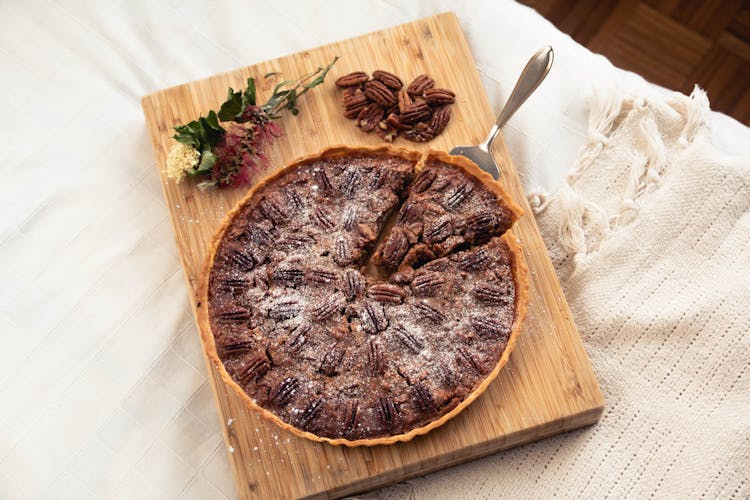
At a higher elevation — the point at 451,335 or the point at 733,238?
the point at 733,238

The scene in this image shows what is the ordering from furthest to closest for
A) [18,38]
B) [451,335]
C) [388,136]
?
[18,38] → [388,136] → [451,335]

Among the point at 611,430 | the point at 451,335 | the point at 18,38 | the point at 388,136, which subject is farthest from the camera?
the point at 18,38

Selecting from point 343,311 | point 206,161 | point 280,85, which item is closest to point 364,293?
point 343,311

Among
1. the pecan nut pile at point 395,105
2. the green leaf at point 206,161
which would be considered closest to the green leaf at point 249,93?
the green leaf at point 206,161

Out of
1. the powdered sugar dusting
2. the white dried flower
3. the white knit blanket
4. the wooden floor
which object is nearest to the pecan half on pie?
the powdered sugar dusting

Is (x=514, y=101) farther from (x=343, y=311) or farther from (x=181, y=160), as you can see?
(x=181, y=160)

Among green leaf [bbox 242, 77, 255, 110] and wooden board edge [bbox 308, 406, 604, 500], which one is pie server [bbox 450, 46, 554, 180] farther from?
wooden board edge [bbox 308, 406, 604, 500]

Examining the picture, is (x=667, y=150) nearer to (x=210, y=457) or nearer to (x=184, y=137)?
(x=184, y=137)

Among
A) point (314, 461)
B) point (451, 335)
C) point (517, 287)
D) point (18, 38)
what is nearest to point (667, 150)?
point (517, 287)
